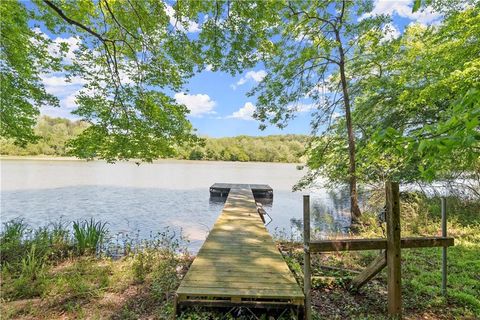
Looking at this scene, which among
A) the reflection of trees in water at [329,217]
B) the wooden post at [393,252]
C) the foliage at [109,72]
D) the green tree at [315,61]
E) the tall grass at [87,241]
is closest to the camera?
the wooden post at [393,252]

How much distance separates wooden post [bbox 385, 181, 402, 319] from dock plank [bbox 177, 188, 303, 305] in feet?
3.26

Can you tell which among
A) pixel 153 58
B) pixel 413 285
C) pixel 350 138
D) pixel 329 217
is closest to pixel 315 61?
pixel 350 138

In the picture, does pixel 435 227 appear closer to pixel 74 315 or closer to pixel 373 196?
pixel 373 196

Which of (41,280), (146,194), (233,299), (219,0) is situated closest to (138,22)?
(219,0)

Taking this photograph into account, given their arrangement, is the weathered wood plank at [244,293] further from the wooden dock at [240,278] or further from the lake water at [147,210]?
the lake water at [147,210]

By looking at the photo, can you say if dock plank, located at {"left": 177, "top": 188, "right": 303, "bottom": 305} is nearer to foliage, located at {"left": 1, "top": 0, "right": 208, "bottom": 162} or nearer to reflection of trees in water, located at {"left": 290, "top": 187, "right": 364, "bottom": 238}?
foliage, located at {"left": 1, "top": 0, "right": 208, "bottom": 162}

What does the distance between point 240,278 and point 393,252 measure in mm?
1778

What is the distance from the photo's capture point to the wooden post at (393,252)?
2867mm

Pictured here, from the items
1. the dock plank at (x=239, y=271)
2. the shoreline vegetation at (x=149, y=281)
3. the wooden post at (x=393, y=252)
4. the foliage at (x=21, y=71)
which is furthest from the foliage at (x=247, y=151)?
the wooden post at (x=393, y=252)

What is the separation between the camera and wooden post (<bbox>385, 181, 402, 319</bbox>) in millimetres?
2867

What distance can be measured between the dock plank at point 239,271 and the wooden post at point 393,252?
3.26ft

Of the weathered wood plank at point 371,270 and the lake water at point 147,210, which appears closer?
the weathered wood plank at point 371,270

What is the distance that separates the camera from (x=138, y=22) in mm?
6086

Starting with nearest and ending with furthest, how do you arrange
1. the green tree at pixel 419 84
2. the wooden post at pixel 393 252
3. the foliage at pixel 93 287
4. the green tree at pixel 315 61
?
the wooden post at pixel 393 252, the foliage at pixel 93 287, the green tree at pixel 419 84, the green tree at pixel 315 61
